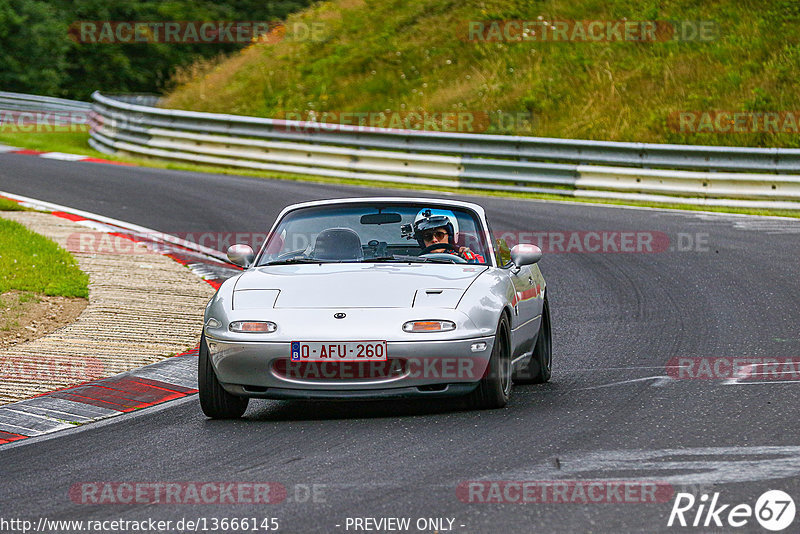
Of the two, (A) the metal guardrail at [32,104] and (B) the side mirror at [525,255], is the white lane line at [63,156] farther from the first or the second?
(B) the side mirror at [525,255]

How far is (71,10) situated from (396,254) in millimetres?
52402

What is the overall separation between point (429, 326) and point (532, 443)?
3.50ft

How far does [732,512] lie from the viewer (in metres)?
5.04

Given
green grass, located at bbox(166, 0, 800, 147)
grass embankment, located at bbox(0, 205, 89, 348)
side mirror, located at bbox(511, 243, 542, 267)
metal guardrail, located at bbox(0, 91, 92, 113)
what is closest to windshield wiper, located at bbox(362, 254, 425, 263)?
side mirror, located at bbox(511, 243, 542, 267)

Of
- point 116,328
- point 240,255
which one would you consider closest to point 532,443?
point 240,255

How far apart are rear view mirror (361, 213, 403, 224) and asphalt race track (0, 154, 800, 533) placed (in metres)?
1.34

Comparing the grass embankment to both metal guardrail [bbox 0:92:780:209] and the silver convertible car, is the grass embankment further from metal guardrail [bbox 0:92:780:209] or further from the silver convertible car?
metal guardrail [bbox 0:92:780:209]

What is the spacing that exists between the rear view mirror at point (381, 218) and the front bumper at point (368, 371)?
1587mm

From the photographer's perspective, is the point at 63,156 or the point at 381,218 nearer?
the point at 381,218

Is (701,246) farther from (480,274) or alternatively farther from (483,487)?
(483,487)

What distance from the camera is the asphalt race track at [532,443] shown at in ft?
17.4

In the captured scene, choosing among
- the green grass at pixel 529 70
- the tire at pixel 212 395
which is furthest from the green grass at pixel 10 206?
the green grass at pixel 529 70

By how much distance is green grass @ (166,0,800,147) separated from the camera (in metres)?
25.1

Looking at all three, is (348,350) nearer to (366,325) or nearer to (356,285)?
(366,325)
